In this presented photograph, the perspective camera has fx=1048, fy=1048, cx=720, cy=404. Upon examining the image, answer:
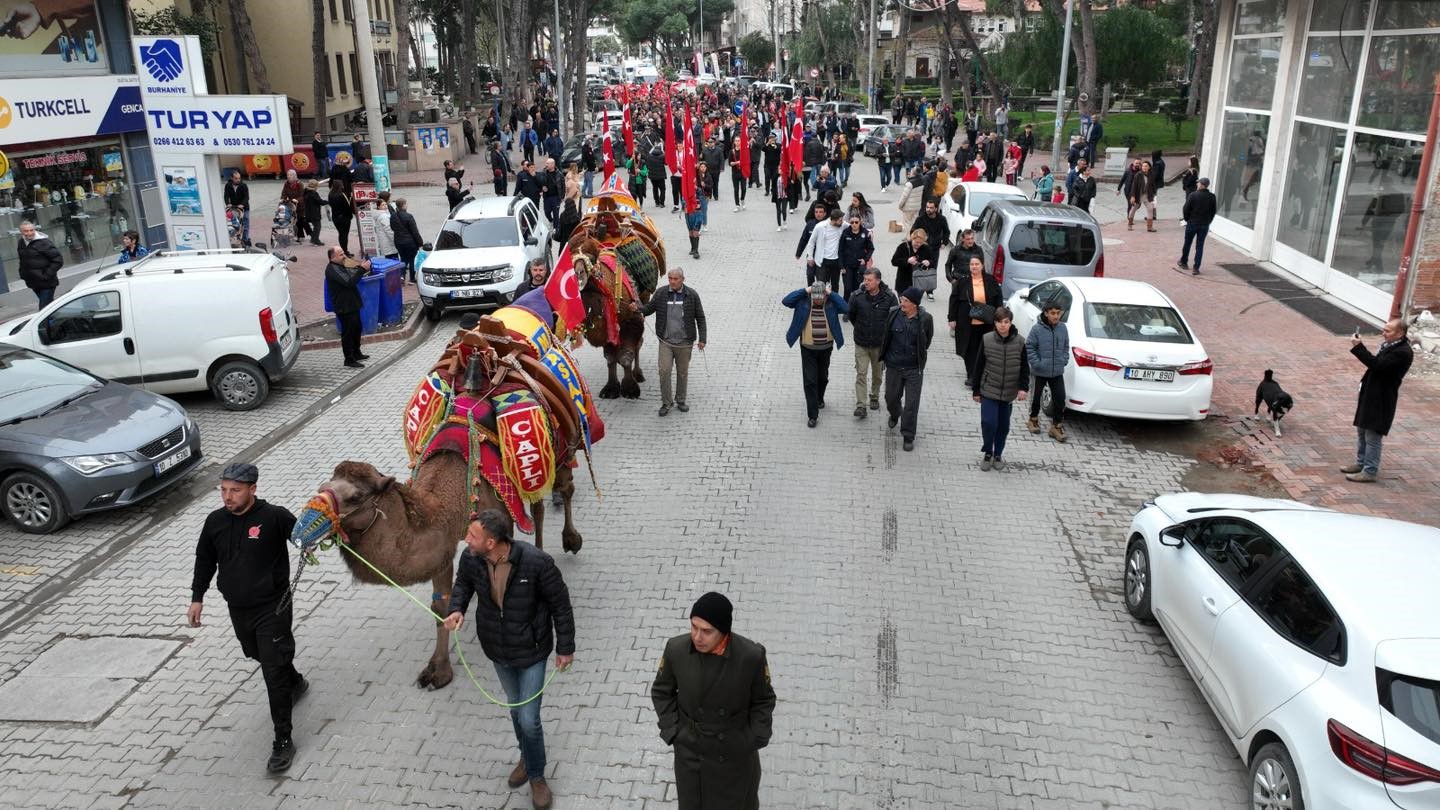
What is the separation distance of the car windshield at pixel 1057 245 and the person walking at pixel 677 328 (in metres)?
5.48

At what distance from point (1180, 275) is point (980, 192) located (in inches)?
153

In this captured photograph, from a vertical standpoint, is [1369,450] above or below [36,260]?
below

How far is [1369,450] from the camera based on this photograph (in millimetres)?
10062

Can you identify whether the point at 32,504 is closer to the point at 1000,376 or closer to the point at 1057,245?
the point at 1000,376

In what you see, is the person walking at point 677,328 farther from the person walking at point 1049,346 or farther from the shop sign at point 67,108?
the shop sign at point 67,108

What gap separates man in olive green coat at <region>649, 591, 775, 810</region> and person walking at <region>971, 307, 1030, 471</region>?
615cm

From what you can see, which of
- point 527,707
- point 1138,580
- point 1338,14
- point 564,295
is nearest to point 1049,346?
point 1138,580

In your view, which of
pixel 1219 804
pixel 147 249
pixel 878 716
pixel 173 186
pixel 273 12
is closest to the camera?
pixel 1219 804

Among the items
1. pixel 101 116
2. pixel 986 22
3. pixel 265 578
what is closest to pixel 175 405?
pixel 265 578

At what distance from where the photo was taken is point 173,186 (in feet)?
49.8

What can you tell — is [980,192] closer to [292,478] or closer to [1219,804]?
[292,478]

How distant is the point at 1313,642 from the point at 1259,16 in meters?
19.0

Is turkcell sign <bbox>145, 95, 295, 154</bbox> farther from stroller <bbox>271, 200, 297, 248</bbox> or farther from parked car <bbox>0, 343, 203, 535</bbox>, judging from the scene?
stroller <bbox>271, 200, 297, 248</bbox>

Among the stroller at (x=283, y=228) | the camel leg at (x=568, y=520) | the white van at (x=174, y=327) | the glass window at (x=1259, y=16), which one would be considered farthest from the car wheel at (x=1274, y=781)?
the stroller at (x=283, y=228)
